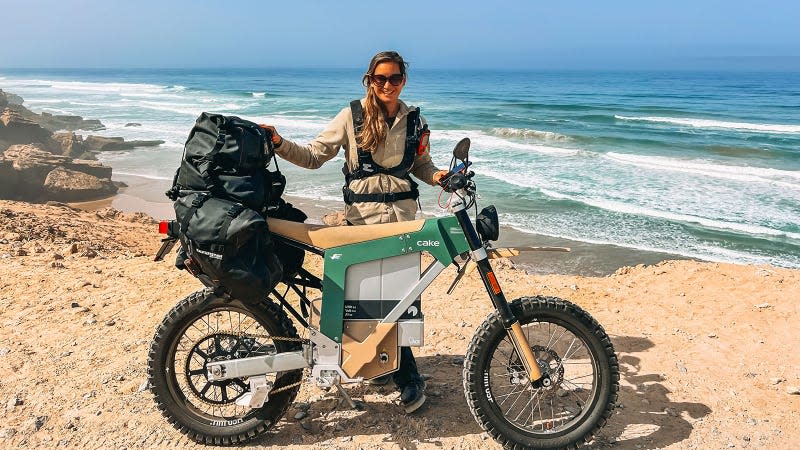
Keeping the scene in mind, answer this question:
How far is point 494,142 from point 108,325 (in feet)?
71.6

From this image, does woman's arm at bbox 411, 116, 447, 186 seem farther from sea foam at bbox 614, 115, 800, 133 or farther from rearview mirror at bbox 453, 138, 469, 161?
sea foam at bbox 614, 115, 800, 133

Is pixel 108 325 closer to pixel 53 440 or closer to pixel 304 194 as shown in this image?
pixel 53 440

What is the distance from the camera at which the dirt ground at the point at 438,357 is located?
3602mm

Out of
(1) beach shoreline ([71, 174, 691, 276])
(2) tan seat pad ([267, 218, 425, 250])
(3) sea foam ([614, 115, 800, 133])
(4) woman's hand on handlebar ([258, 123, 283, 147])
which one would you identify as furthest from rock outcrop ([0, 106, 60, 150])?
(3) sea foam ([614, 115, 800, 133])

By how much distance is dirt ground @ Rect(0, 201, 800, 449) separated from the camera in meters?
3.60

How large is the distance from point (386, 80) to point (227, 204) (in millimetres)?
1211

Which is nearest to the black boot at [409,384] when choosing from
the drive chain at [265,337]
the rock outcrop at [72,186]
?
the drive chain at [265,337]

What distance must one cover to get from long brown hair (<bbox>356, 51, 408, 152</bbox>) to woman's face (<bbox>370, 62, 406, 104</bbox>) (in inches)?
0.8

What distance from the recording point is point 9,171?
1352 centimetres

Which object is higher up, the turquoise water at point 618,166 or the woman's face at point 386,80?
the woman's face at point 386,80

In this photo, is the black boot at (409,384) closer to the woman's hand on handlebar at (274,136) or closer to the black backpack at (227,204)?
the black backpack at (227,204)

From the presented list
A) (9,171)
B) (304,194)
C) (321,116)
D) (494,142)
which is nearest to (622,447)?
(304,194)

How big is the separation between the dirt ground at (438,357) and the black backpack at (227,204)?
45.6 inches

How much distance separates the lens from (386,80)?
3484mm
